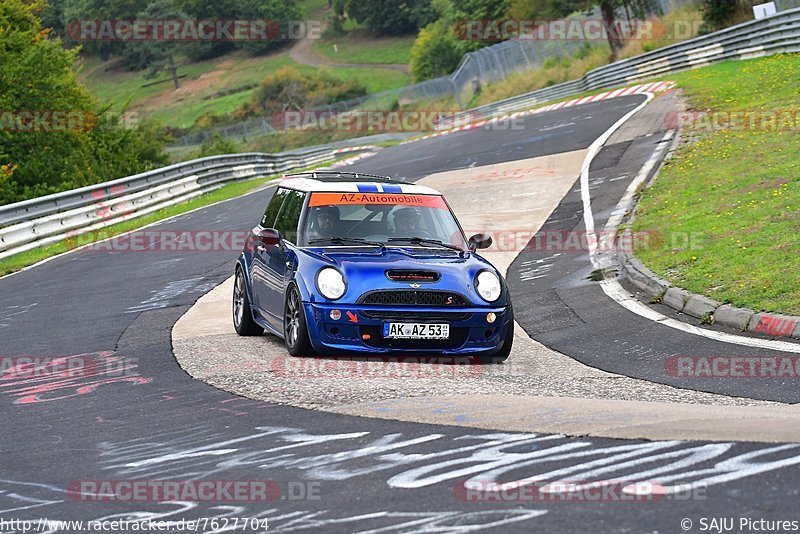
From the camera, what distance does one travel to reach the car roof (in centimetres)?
1178

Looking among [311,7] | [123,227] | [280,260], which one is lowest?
[123,227]

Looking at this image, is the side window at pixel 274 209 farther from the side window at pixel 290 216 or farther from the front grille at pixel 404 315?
the front grille at pixel 404 315

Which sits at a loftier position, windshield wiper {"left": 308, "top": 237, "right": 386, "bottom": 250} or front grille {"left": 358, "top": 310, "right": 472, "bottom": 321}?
windshield wiper {"left": 308, "top": 237, "right": 386, "bottom": 250}

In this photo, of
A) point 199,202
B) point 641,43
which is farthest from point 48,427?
point 641,43

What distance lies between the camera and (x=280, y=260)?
11.3 m

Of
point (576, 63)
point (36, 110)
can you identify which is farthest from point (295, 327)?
point (576, 63)

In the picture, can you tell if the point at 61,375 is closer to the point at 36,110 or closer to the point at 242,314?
the point at 242,314

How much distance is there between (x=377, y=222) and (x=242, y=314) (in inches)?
74.1

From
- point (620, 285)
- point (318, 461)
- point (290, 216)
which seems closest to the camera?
point (318, 461)

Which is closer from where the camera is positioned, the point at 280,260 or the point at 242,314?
the point at 280,260

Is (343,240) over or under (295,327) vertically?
over

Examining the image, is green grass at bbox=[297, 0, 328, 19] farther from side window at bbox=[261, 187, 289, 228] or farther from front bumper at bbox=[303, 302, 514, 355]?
front bumper at bbox=[303, 302, 514, 355]

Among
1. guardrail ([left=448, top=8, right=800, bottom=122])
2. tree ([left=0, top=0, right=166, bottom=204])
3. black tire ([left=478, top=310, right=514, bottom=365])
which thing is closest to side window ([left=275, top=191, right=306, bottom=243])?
black tire ([left=478, top=310, right=514, bottom=365])

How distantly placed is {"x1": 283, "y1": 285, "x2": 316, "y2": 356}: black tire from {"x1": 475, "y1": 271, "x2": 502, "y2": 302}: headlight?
1569 millimetres
